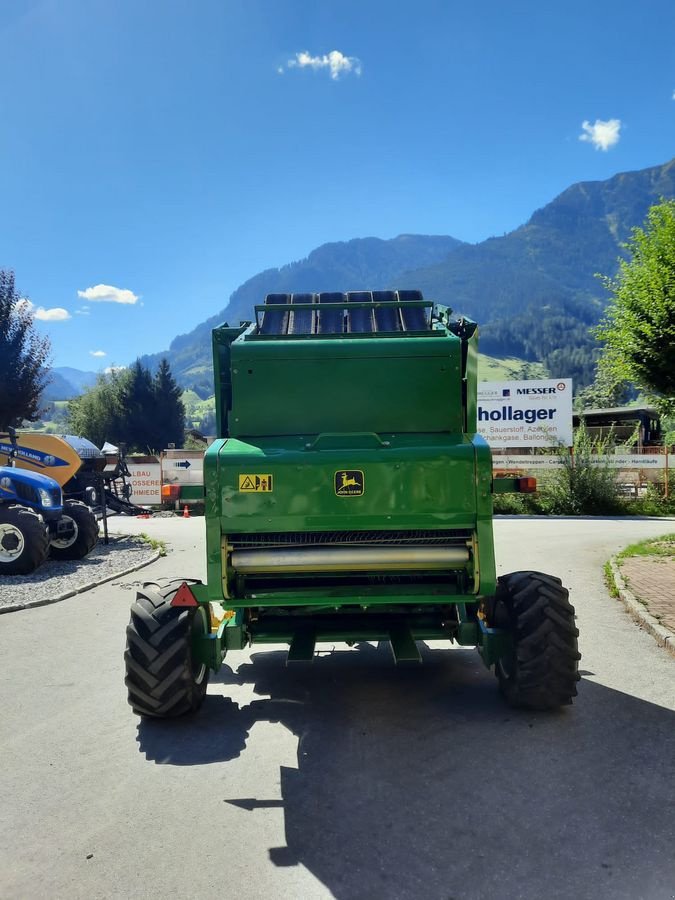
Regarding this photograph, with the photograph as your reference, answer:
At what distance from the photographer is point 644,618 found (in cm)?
754

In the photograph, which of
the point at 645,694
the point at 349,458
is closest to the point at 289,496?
the point at 349,458

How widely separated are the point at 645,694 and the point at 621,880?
2.71 meters

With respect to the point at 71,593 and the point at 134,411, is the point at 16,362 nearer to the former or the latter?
the point at 71,593

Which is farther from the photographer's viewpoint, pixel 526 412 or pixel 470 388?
pixel 526 412

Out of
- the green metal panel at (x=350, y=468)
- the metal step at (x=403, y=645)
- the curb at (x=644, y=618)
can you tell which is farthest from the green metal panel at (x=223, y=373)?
the curb at (x=644, y=618)

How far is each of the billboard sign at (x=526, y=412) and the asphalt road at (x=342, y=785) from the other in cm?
1853

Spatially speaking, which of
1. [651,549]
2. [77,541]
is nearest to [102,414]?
[77,541]

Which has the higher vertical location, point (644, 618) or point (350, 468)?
point (350, 468)

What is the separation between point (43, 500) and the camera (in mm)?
11867

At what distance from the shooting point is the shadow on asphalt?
3.08 m

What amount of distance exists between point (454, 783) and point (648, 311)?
8.16 meters

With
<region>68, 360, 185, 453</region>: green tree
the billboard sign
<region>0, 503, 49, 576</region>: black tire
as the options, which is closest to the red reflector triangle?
<region>0, 503, 49, 576</region>: black tire

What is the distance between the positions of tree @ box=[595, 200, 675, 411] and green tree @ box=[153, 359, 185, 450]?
52.1 meters

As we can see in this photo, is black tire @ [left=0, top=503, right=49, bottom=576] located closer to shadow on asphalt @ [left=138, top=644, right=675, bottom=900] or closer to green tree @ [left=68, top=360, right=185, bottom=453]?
shadow on asphalt @ [left=138, top=644, right=675, bottom=900]
